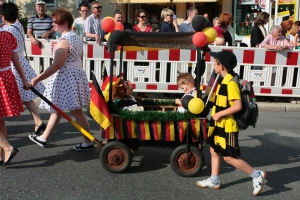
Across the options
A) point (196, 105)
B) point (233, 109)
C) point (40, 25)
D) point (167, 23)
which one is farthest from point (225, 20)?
point (233, 109)

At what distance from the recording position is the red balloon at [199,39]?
14.1 ft

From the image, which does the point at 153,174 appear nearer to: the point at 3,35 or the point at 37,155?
the point at 37,155

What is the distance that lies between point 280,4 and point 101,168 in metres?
13.0

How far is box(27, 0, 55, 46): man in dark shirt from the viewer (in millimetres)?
8781

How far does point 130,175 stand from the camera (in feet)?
15.5

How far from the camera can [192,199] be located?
418 cm

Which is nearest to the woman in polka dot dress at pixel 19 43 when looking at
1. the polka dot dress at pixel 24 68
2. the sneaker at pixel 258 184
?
the polka dot dress at pixel 24 68

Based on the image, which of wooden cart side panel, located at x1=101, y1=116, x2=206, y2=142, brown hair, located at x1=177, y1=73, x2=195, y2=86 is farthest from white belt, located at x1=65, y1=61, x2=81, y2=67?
brown hair, located at x1=177, y1=73, x2=195, y2=86

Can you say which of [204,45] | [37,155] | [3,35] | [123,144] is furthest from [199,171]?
[3,35]

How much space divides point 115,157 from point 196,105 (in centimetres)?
109

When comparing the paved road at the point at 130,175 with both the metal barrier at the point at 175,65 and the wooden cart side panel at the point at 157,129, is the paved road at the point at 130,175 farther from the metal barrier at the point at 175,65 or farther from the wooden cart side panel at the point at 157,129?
the metal barrier at the point at 175,65

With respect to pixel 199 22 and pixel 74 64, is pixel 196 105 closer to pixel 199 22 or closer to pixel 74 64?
pixel 199 22

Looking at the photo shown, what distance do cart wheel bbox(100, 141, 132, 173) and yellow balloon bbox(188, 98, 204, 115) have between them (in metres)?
0.89

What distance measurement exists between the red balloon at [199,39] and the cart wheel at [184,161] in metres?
1.07
